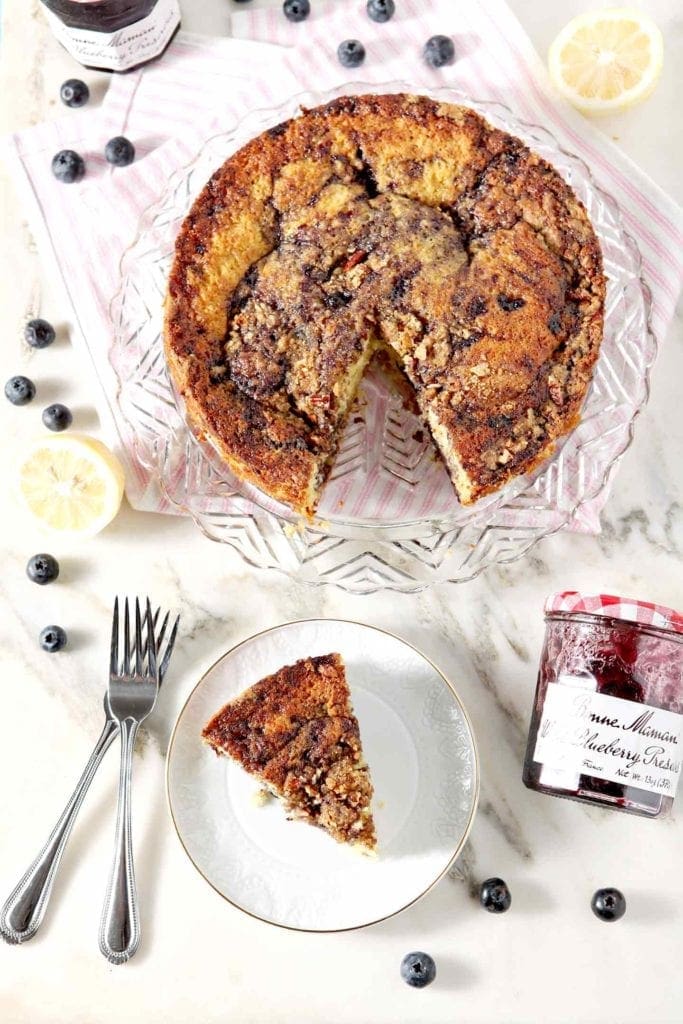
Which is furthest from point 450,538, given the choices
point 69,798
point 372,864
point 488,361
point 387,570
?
point 69,798

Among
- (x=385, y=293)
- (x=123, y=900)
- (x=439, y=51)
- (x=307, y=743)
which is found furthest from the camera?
(x=439, y=51)

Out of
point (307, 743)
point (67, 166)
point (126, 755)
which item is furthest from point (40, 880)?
point (67, 166)

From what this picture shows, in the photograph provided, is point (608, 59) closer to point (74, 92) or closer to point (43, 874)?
point (74, 92)

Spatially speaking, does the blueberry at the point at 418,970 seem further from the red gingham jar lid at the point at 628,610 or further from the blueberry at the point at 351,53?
the blueberry at the point at 351,53

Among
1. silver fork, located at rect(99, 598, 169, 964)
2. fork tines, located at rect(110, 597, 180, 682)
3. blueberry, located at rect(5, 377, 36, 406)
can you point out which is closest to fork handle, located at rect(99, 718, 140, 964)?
silver fork, located at rect(99, 598, 169, 964)

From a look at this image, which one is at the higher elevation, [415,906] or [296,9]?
[296,9]

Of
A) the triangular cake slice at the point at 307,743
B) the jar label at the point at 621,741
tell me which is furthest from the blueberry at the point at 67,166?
the jar label at the point at 621,741

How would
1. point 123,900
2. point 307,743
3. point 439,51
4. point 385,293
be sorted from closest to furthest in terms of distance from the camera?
point 385,293 → point 307,743 → point 123,900 → point 439,51
